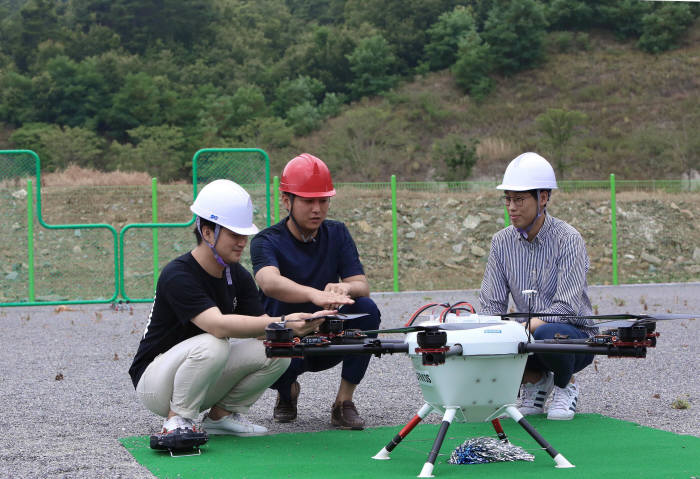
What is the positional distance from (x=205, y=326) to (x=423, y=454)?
1.29 m

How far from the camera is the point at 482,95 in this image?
5272 cm

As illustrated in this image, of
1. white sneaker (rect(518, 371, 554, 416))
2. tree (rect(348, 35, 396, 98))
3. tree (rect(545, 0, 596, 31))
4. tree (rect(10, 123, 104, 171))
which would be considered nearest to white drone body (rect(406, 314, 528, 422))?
white sneaker (rect(518, 371, 554, 416))

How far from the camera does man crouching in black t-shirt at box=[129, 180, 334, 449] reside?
4594 millimetres

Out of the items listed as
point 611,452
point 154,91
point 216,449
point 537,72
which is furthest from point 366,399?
point 537,72

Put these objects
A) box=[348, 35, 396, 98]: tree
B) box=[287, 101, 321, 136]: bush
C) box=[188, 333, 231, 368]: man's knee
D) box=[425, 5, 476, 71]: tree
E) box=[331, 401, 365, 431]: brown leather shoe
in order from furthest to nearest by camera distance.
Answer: box=[425, 5, 476, 71]: tree < box=[348, 35, 396, 98]: tree < box=[287, 101, 321, 136]: bush < box=[331, 401, 365, 431]: brown leather shoe < box=[188, 333, 231, 368]: man's knee

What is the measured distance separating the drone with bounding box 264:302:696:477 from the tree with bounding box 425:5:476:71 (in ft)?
179

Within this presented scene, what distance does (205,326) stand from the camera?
460cm

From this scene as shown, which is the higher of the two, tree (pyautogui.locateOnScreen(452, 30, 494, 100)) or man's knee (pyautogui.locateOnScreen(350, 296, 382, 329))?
tree (pyautogui.locateOnScreen(452, 30, 494, 100))

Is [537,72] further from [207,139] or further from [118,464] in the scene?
[118,464]

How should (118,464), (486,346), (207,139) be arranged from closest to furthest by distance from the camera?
(486,346), (118,464), (207,139)

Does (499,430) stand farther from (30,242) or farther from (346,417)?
(30,242)

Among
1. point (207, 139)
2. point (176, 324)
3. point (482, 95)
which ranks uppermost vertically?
point (482, 95)

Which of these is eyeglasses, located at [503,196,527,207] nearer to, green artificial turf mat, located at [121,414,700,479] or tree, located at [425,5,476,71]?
green artificial turf mat, located at [121,414,700,479]

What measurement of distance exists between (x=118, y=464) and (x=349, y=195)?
62.0 ft
